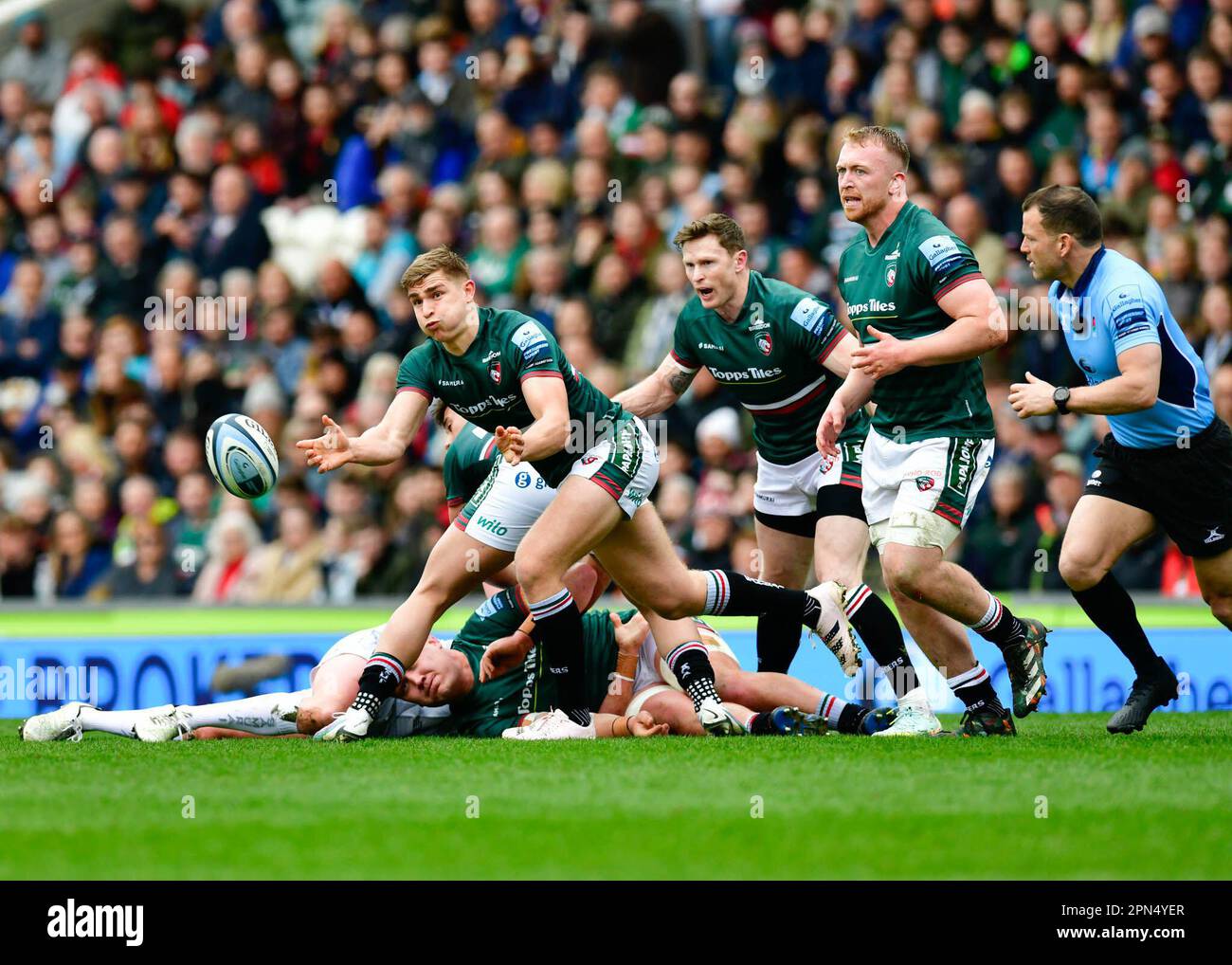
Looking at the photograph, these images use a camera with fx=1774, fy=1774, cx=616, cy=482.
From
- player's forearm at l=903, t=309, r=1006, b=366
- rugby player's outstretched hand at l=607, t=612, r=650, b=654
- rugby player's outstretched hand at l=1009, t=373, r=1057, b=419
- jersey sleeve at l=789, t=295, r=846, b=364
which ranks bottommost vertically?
rugby player's outstretched hand at l=607, t=612, r=650, b=654

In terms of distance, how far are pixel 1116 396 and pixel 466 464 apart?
3.42 metres

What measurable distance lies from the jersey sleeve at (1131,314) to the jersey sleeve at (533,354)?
238 cm

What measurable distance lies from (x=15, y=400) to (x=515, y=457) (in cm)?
1044

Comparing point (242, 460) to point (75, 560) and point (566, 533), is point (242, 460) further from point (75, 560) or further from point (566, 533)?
point (75, 560)

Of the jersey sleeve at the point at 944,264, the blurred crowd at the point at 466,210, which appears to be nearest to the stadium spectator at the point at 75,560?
the blurred crowd at the point at 466,210

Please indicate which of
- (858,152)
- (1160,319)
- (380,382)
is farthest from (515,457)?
(380,382)

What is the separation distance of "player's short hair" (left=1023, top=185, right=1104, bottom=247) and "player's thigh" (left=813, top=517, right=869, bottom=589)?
5.53 ft

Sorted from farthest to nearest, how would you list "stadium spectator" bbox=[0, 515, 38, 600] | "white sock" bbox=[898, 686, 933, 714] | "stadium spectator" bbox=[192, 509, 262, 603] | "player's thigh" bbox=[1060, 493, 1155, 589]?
"stadium spectator" bbox=[0, 515, 38, 600] < "stadium spectator" bbox=[192, 509, 262, 603] < "white sock" bbox=[898, 686, 933, 714] < "player's thigh" bbox=[1060, 493, 1155, 589]

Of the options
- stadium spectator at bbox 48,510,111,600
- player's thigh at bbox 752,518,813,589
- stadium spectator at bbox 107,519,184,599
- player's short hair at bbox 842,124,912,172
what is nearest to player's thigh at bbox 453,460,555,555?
player's thigh at bbox 752,518,813,589

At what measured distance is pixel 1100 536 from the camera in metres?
7.71

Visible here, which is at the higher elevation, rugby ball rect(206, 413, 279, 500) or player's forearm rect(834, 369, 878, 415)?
player's forearm rect(834, 369, 878, 415)

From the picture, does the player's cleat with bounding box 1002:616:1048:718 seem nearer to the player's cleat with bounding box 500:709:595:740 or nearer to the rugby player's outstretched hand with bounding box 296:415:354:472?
the player's cleat with bounding box 500:709:595:740

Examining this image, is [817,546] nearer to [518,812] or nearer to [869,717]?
[869,717]

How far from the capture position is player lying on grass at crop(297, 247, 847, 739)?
25.8ft
